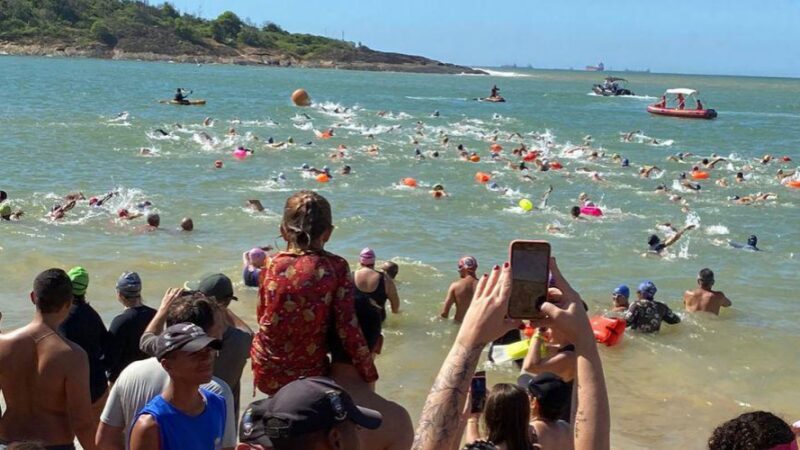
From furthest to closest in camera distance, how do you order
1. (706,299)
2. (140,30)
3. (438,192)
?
(140,30) → (438,192) → (706,299)

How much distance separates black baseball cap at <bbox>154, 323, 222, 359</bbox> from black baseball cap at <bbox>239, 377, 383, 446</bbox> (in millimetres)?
974

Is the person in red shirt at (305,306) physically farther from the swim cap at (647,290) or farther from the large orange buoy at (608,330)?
the swim cap at (647,290)

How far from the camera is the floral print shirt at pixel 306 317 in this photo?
383cm

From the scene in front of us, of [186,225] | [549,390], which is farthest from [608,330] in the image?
[186,225]

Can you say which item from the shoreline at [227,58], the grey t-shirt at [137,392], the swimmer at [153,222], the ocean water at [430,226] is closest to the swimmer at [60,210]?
the ocean water at [430,226]

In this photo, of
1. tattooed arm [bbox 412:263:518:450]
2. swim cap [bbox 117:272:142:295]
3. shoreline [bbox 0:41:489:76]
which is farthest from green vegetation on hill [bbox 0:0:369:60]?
tattooed arm [bbox 412:263:518:450]

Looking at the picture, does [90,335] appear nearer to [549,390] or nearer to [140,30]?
[549,390]

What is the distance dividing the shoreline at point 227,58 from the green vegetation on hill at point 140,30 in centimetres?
112

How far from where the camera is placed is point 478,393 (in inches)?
163

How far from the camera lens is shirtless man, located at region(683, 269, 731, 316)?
12516 mm

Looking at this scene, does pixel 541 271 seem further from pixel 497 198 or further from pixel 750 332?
pixel 497 198

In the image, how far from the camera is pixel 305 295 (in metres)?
3.85

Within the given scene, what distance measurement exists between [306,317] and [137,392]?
79cm

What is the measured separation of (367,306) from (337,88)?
77771 millimetres
